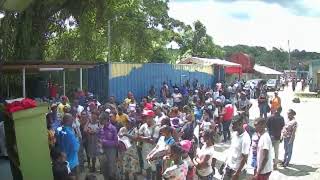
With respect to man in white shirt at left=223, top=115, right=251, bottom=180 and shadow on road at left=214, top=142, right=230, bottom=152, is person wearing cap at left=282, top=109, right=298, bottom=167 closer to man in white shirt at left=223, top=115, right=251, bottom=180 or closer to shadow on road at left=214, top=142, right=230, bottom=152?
shadow on road at left=214, top=142, right=230, bottom=152

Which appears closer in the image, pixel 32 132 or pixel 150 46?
pixel 32 132

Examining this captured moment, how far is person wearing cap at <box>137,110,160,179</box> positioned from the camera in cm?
1076

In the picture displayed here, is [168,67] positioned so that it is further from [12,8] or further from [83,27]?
A: [12,8]

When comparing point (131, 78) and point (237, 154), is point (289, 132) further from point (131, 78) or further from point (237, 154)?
point (131, 78)

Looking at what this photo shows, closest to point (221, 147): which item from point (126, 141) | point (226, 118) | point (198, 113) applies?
point (226, 118)

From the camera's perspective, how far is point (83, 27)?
21.6 meters

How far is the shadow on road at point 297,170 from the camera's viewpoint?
13004mm

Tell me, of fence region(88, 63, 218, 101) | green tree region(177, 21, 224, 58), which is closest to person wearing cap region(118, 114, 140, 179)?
fence region(88, 63, 218, 101)

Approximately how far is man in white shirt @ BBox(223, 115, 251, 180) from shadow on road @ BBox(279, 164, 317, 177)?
4.11 meters

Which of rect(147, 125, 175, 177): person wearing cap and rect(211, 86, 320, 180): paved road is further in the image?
rect(211, 86, 320, 180): paved road

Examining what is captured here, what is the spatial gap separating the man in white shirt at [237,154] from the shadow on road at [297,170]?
4112 millimetres

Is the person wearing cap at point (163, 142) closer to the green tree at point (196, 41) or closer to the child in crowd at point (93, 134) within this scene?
the child in crowd at point (93, 134)

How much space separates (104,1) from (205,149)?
12200 millimetres

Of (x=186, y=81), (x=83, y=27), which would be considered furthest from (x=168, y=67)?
(x=83, y=27)
